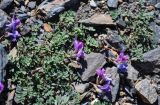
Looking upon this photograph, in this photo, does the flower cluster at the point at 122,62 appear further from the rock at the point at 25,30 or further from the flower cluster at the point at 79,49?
the rock at the point at 25,30

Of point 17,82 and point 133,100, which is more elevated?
point 17,82

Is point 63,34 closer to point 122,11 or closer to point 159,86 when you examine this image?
point 122,11

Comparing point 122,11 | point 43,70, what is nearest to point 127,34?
point 122,11

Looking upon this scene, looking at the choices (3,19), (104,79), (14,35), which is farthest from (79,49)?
(3,19)

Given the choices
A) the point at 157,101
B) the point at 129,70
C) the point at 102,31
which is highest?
the point at 102,31

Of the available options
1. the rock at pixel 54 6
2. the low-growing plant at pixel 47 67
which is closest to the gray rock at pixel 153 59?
the low-growing plant at pixel 47 67
